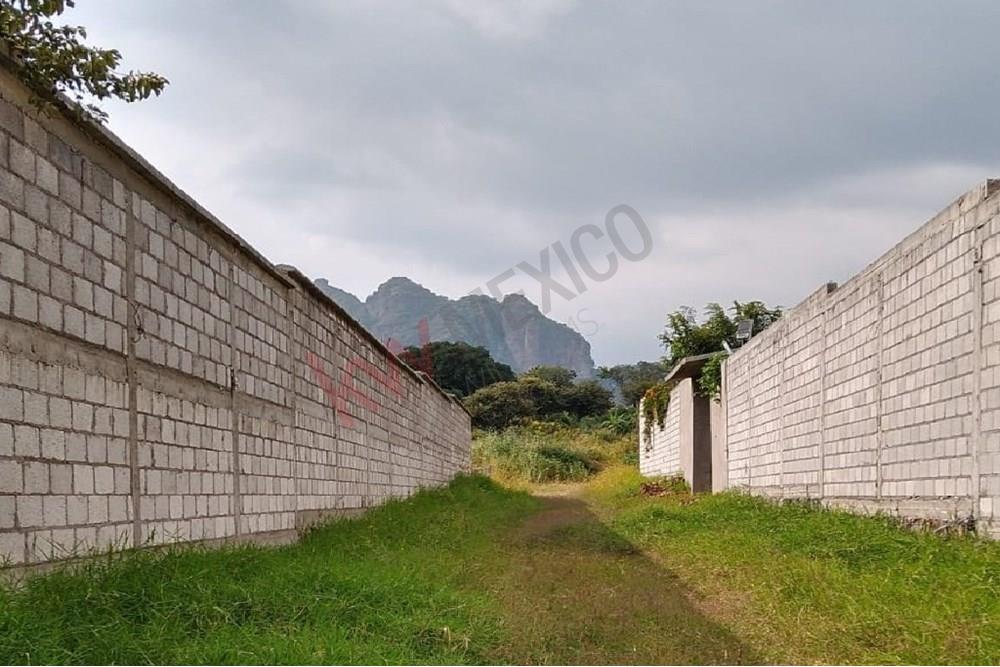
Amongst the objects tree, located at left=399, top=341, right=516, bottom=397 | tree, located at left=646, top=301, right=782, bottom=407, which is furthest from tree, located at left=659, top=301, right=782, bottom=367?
tree, located at left=399, top=341, right=516, bottom=397

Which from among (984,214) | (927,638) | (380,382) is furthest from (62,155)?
(380,382)

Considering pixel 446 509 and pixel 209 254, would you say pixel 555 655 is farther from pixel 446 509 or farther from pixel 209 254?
pixel 446 509

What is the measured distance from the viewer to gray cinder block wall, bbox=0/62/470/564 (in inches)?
159

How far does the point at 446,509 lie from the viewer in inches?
514

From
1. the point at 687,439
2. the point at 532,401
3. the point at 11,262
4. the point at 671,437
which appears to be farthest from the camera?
the point at 532,401

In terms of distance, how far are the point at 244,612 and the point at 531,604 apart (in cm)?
189

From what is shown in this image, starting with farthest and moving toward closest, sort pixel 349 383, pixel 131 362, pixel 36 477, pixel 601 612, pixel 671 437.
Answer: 1. pixel 671 437
2. pixel 349 383
3. pixel 601 612
4. pixel 131 362
5. pixel 36 477

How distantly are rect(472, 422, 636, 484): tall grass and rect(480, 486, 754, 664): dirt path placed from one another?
17910mm

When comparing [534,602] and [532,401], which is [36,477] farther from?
[532,401]

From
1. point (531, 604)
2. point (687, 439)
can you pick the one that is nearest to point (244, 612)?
point (531, 604)

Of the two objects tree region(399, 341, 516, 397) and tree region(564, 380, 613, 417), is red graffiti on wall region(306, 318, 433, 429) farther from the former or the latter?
tree region(399, 341, 516, 397)

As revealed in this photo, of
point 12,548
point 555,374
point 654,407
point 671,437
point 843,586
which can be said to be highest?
point 555,374

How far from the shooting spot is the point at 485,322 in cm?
10631

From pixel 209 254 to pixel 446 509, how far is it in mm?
7366
